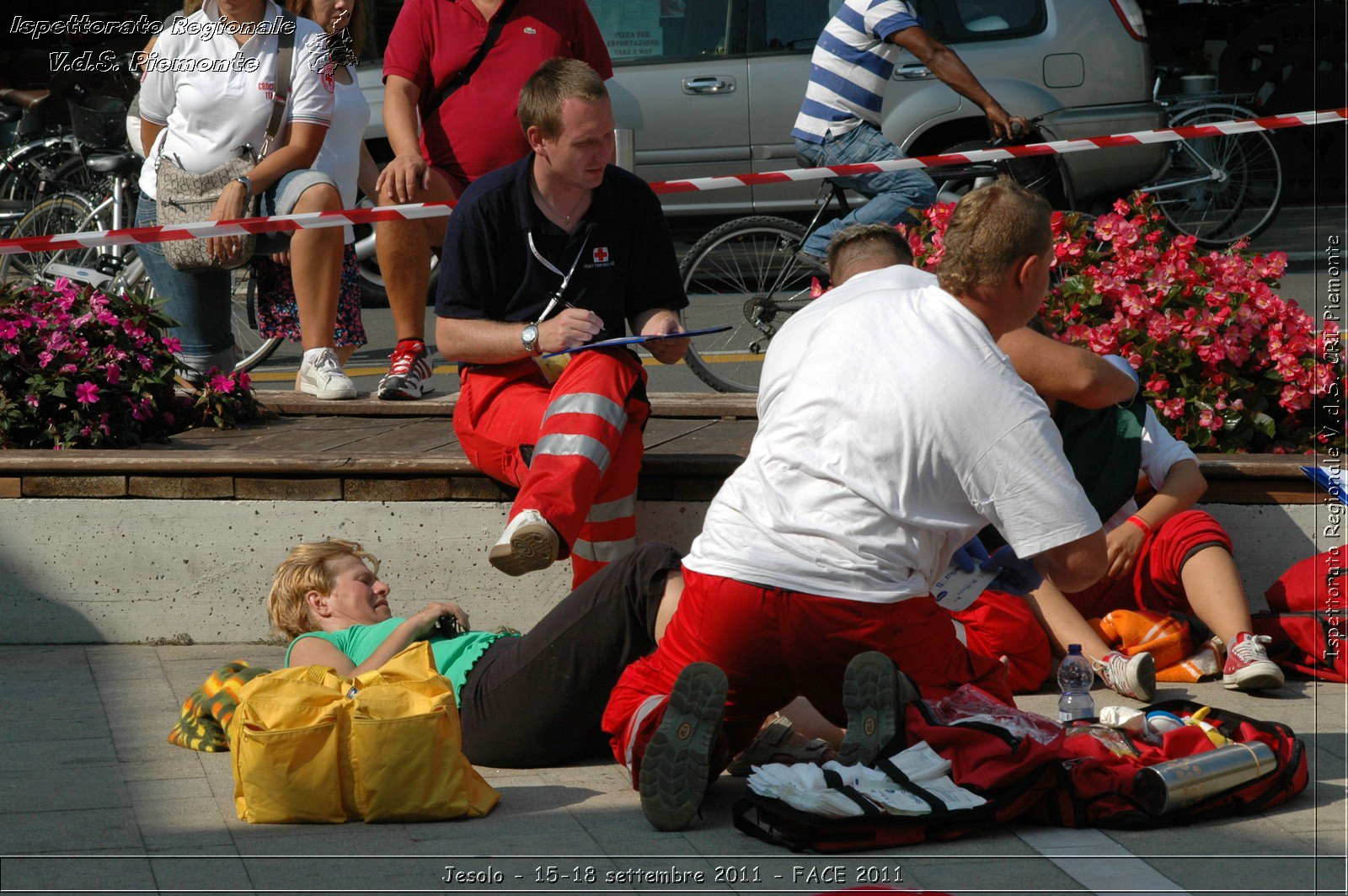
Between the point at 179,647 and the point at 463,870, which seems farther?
the point at 179,647

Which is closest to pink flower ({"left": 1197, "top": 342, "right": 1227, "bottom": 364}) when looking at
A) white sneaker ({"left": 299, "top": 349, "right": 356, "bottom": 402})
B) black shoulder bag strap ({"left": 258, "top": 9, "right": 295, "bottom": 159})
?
white sneaker ({"left": 299, "top": 349, "right": 356, "bottom": 402})

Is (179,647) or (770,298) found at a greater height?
(770,298)

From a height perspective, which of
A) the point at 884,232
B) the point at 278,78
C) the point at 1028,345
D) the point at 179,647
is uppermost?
the point at 278,78

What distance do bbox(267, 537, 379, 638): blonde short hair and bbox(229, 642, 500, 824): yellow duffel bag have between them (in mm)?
816

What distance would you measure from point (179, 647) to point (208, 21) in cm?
266

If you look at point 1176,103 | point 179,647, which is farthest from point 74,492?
point 1176,103

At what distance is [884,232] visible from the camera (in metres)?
4.50

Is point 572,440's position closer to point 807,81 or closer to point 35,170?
point 807,81

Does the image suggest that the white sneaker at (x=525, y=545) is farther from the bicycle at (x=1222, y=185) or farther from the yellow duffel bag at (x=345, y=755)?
the bicycle at (x=1222, y=185)

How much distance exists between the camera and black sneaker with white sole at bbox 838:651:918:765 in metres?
3.30

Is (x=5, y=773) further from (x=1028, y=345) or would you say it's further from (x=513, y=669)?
(x=1028, y=345)

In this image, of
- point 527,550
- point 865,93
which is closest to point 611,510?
point 527,550

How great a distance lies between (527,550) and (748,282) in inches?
153

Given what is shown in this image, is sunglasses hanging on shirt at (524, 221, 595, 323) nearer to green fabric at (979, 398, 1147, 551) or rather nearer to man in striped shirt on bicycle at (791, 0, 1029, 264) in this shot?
green fabric at (979, 398, 1147, 551)
